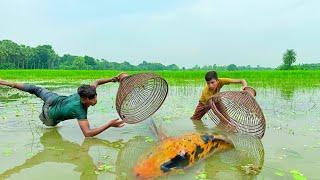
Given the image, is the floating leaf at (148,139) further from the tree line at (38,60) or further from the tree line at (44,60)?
the tree line at (38,60)

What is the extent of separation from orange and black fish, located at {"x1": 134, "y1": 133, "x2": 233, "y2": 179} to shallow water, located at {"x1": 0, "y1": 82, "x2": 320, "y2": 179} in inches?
3.4

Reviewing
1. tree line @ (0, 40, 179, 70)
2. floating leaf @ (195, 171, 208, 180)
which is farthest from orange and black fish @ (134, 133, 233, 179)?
tree line @ (0, 40, 179, 70)

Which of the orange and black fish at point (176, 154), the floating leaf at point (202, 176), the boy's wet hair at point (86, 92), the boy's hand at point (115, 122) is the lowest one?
the floating leaf at point (202, 176)

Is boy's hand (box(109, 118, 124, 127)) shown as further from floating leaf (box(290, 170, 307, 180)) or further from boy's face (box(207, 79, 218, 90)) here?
floating leaf (box(290, 170, 307, 180))

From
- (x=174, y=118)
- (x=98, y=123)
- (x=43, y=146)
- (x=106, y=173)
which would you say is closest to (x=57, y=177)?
(x=106, y=173)

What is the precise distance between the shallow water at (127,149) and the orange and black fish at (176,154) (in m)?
0.09

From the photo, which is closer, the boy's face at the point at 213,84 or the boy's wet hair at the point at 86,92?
the boy's wet hair at the point at 86,92

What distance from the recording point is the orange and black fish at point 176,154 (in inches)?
143

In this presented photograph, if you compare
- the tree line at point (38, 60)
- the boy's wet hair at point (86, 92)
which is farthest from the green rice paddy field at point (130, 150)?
the tree line at point (38, 60)

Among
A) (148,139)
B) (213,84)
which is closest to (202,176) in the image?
(148,139)

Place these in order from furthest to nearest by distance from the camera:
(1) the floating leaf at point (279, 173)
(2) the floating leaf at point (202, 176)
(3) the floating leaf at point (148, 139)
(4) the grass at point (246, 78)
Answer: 1. (4) the grass at point (246, 78)
2. (3) the floating leaf at point (148, 139)
3. (1) the floating leaf at point (279, 173)
4. (2) the floating leaf at point (202, 176)

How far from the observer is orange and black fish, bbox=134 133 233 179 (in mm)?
3643

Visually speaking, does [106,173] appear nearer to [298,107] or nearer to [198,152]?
[198,152]

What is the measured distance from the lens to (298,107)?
8.93m
